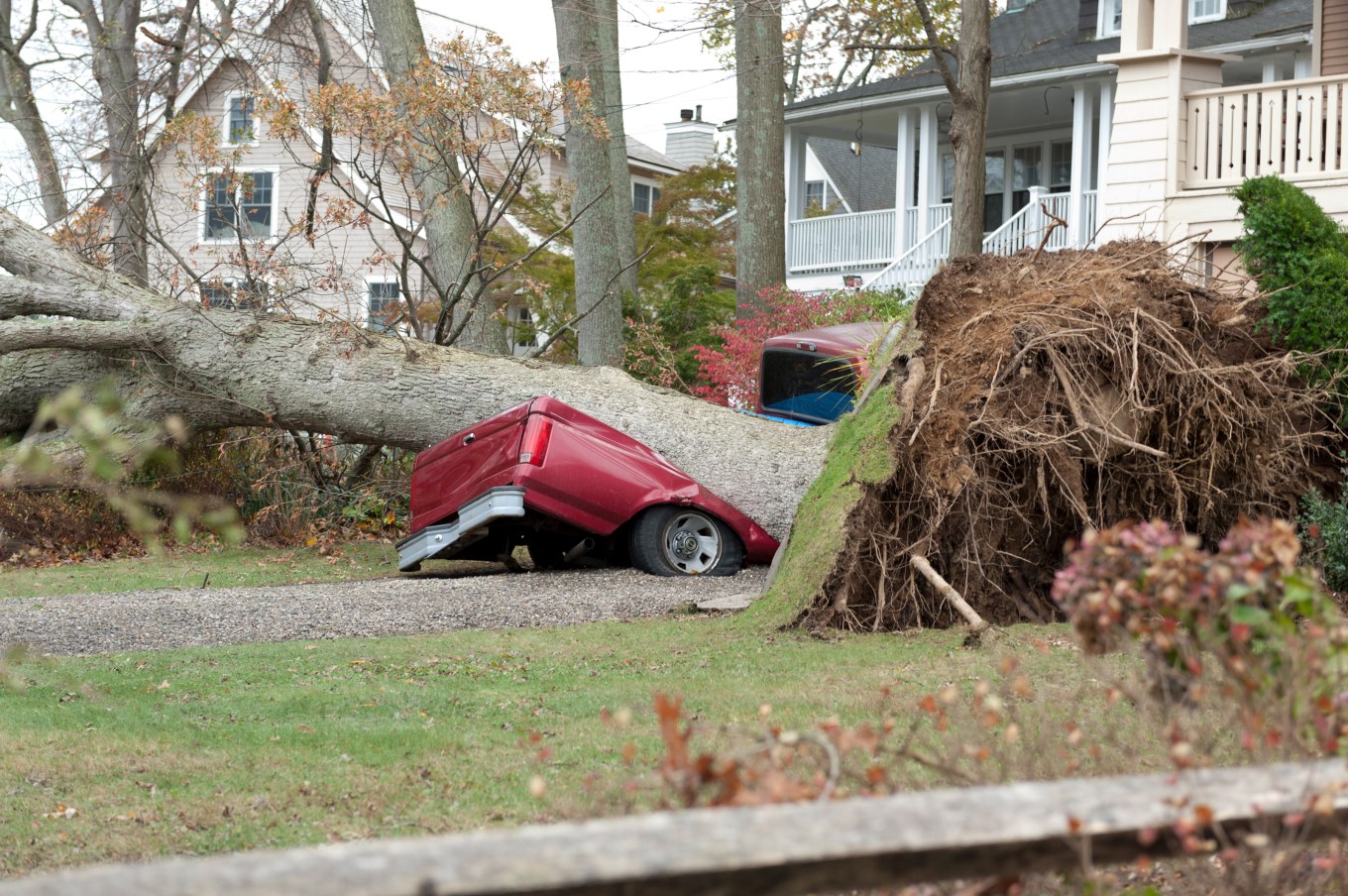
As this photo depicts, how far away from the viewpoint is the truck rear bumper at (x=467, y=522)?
1146 centimetres

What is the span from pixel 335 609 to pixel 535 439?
7.86 feet

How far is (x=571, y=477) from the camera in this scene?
11836 mm

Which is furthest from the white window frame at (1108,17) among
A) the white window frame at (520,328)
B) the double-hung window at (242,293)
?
the double-hung window at (242,293)

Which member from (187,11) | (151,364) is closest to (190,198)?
(151,364)

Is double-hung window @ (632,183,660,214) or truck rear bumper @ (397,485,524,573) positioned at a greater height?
double-hung window @ (632,183,660,214)

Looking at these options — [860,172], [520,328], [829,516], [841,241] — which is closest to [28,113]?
[520,328]

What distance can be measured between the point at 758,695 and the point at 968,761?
216 centimetres

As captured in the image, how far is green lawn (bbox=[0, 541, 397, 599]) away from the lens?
41.7 feet

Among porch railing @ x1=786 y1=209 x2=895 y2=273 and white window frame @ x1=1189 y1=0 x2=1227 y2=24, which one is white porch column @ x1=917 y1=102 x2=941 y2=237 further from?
white window frame @ x1=1189 y1=0 x2=1227 y2=24

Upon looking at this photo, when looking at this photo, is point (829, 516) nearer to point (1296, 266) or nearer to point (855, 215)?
point (1296, 266)

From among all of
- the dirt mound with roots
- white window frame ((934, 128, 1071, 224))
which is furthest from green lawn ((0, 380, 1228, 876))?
white window frame ((934, 128, 1071, 224))

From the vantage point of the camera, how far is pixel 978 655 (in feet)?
25.6

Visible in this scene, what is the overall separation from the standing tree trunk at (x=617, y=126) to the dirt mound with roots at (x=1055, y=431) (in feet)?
40.9

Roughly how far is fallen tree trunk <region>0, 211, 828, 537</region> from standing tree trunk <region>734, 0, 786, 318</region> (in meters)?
7.35
